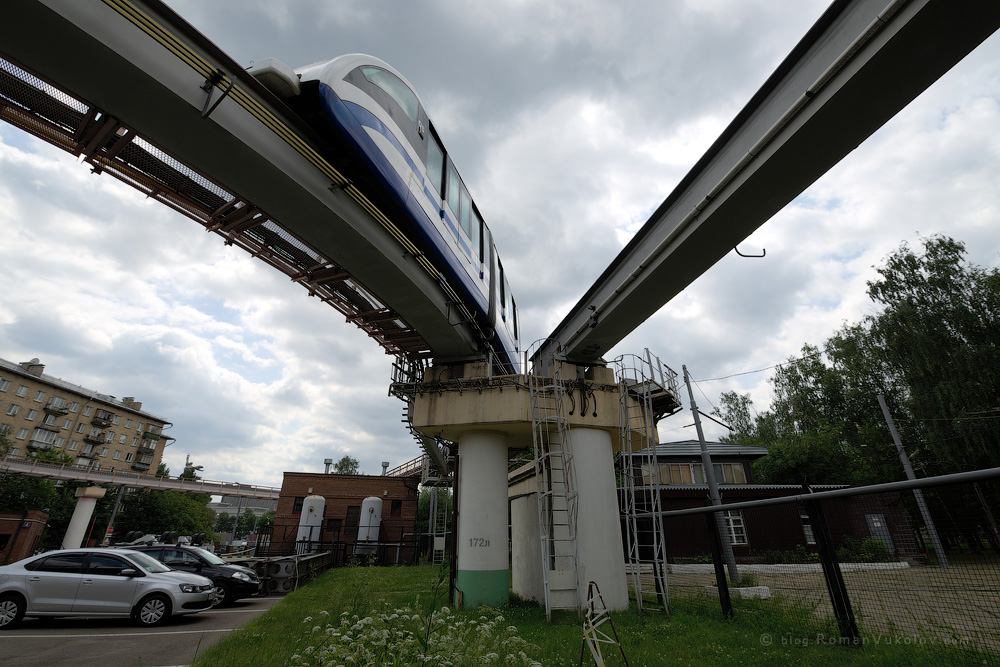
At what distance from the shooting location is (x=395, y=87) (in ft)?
28.0

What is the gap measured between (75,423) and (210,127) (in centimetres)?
7358

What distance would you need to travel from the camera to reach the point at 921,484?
5.05 metres

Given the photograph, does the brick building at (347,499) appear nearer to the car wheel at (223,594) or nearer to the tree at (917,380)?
the car wheel at (223,594)

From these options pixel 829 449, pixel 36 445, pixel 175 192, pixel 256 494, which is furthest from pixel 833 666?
pixel 36 445

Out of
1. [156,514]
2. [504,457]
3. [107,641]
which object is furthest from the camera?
[156,514]

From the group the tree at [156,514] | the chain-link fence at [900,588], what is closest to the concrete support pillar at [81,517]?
the tree at [156,514]

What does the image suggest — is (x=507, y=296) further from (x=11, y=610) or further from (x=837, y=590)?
A: (x=11, y=610)

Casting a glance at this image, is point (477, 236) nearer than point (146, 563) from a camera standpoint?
No

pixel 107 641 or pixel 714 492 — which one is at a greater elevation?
pixel 714 492

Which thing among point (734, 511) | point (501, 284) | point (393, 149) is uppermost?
point (501, 284)

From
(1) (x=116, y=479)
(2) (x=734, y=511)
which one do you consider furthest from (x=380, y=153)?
(1) (x=116, y=479)

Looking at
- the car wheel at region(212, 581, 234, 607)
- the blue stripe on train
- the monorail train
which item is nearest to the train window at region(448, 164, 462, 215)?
the monorail train

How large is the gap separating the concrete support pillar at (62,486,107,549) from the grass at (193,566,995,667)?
2644 cm

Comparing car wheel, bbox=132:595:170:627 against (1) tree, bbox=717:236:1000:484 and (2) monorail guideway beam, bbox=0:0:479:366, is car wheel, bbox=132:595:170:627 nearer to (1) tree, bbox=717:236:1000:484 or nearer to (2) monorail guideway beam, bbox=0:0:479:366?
(2) monorail guideway beam, bbox=0:0:479:366
